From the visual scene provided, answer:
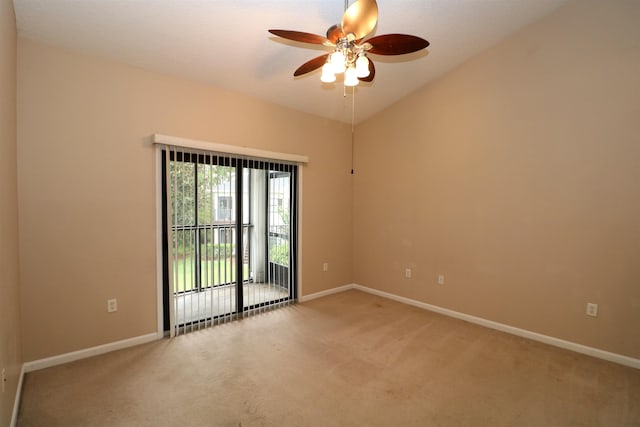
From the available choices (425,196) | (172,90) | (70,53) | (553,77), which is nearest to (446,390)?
(425,196)

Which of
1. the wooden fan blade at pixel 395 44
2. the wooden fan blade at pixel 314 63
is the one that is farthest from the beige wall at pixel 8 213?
the wooden fan blade at pixel 395 44

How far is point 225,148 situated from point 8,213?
1855mm

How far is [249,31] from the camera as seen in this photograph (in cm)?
266

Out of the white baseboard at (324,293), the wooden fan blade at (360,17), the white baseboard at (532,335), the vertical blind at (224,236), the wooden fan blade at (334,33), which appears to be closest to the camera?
the wooden fan blade at (360,17)


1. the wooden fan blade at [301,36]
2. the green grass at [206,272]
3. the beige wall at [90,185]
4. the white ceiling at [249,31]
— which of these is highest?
the white ceiling at [249,31]

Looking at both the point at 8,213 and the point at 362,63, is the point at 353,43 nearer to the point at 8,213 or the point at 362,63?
the point at 362,63

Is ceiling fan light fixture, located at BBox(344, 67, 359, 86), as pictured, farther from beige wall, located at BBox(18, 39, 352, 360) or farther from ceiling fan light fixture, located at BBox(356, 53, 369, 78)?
beige wall, located at BBox(18, 39, 352, 360)

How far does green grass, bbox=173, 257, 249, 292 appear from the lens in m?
3.20

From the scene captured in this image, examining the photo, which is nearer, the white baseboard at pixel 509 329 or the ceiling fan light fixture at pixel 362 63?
the ceiling fan light fixture at pixel 362 63

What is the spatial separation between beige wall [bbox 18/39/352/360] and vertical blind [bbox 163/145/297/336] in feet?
0.64

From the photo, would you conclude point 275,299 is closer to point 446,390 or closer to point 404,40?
point 446,390

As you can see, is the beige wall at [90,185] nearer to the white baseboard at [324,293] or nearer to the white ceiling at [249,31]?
the white ceiling at [249,31]

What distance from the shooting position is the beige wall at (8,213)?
5.42 ft

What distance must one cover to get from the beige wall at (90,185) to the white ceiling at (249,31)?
0.22m
